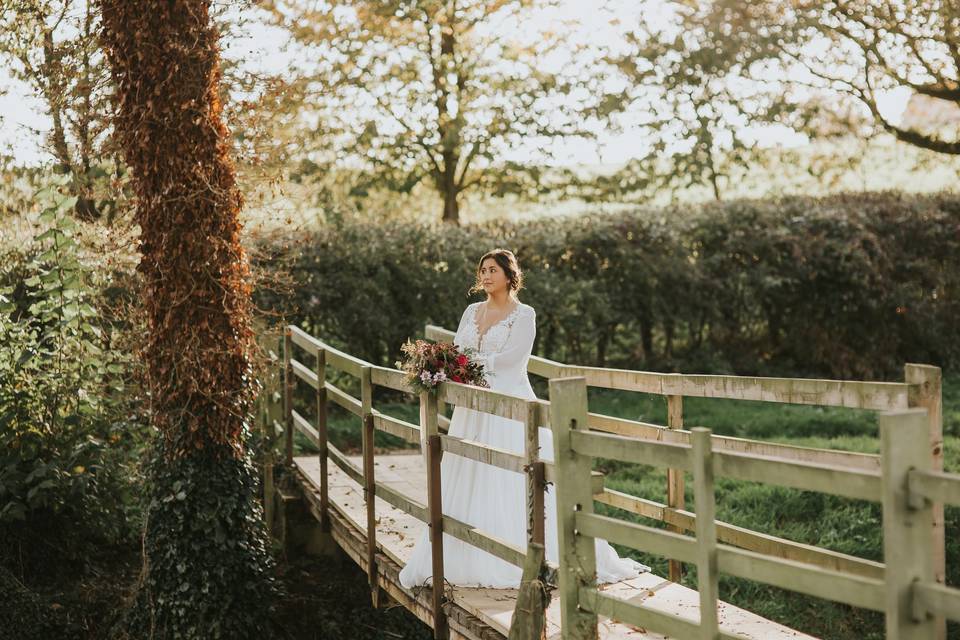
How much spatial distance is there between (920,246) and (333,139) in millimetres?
9624

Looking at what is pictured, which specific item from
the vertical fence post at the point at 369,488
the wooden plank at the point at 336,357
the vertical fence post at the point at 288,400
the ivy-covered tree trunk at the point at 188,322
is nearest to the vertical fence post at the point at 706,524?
the vertical fence post at the point at 369,488

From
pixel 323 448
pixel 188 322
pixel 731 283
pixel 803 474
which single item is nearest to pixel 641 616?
pixel 803 474

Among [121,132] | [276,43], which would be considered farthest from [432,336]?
[276,43]

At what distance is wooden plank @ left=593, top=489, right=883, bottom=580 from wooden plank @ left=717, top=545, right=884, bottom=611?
64 cm

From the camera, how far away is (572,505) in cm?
434

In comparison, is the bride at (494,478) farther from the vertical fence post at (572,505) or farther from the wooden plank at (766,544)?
the vertical fence post at (572,505)

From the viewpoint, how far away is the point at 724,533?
5.55 m

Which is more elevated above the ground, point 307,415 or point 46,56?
point 46,56

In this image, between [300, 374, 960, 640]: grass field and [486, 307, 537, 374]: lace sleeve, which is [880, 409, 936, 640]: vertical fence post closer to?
[486, 307, 537, 374]: lace sleeve

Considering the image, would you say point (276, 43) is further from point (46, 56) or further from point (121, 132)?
point (121, 132)

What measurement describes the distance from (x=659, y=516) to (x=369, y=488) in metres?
1.77

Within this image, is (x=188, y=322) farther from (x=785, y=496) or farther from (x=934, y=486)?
(x=785, y=496)

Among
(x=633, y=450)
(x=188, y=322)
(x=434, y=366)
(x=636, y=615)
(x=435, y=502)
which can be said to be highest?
(x=188, y=322)

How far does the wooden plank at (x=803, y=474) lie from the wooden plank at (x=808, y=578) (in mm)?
255
